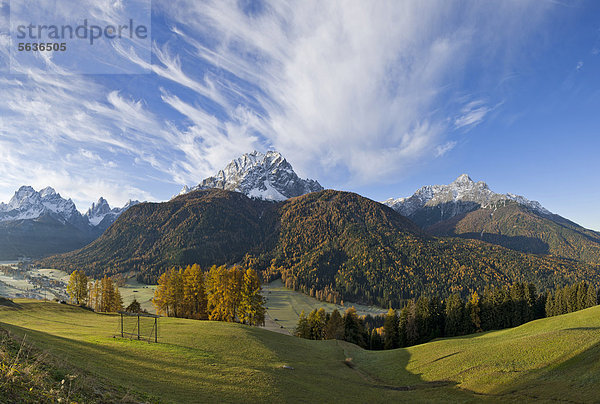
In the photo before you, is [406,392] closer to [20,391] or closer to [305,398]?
[305,398]

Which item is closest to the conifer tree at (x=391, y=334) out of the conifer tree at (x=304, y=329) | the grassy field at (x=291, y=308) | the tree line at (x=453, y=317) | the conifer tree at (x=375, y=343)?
the tree line at (x=453, y=317)

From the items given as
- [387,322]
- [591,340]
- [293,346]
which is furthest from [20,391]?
[387,322]

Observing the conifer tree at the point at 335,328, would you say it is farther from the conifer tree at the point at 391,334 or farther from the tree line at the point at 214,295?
the tree line at the point at 214,295

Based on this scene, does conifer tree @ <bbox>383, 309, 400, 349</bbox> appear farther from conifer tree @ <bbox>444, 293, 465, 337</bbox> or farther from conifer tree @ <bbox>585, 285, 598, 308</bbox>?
conifer tree @ <bbox>585, 285, 598, 308</bbox>

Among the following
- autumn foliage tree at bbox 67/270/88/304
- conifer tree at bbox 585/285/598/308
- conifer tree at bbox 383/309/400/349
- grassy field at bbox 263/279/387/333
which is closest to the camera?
conifer tree at bbox 585/285/598/308

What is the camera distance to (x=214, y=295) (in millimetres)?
61719

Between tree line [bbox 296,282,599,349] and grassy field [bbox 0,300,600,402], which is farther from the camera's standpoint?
tree line [bbox 296,282,599,349]

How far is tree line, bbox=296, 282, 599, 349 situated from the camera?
243 feet

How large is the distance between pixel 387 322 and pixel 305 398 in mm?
65639

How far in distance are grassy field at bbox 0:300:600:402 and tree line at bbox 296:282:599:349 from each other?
105 ft

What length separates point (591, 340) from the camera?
28859 mm

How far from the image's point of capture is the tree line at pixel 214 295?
6041 cm

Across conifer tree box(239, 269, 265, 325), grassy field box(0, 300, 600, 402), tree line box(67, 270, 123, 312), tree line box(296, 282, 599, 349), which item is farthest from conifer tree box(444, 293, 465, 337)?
tree line box(67, 270, 123, 312)

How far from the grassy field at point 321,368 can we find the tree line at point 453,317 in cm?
3208
